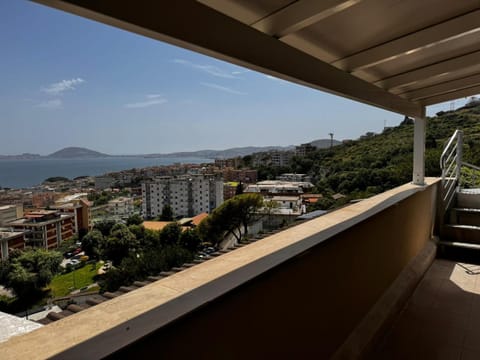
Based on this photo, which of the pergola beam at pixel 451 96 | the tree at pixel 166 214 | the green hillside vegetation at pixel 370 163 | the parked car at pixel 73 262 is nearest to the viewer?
the parked car at pixel 73 262

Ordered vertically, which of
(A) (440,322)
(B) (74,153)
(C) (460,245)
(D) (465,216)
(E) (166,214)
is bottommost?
(A) (440,322)

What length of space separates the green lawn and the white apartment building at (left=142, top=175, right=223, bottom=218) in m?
0.51

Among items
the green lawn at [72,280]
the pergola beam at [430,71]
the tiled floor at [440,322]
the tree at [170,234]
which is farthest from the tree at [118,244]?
the pergola beam at [430,71]

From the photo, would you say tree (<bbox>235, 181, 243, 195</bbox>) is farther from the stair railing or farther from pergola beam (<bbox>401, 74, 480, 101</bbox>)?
the stair railing

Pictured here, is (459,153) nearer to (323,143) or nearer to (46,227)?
(323,143)

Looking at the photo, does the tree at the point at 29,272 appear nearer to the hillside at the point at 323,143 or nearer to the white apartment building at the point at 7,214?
the white apartment building at the point at 7,214

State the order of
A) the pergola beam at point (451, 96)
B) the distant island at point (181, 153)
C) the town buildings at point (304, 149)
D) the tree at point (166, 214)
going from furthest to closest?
the pergola beam at point (451, 96)
the town buildings at point (304, 149)
the tree at point (166, 214)
the distant island at point (181, 153)

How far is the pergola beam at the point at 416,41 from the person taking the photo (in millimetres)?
1804

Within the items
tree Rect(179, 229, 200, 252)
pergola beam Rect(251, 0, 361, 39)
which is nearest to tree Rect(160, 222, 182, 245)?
tree Rect(179, 229, 200, 252)

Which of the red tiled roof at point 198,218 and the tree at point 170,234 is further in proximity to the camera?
the red tiled roof at point 198,218

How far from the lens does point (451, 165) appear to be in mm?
4832

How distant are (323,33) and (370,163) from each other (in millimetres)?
3087

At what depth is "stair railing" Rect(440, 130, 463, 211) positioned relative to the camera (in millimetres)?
4477

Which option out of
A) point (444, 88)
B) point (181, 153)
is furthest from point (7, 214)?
point (444, 88)
